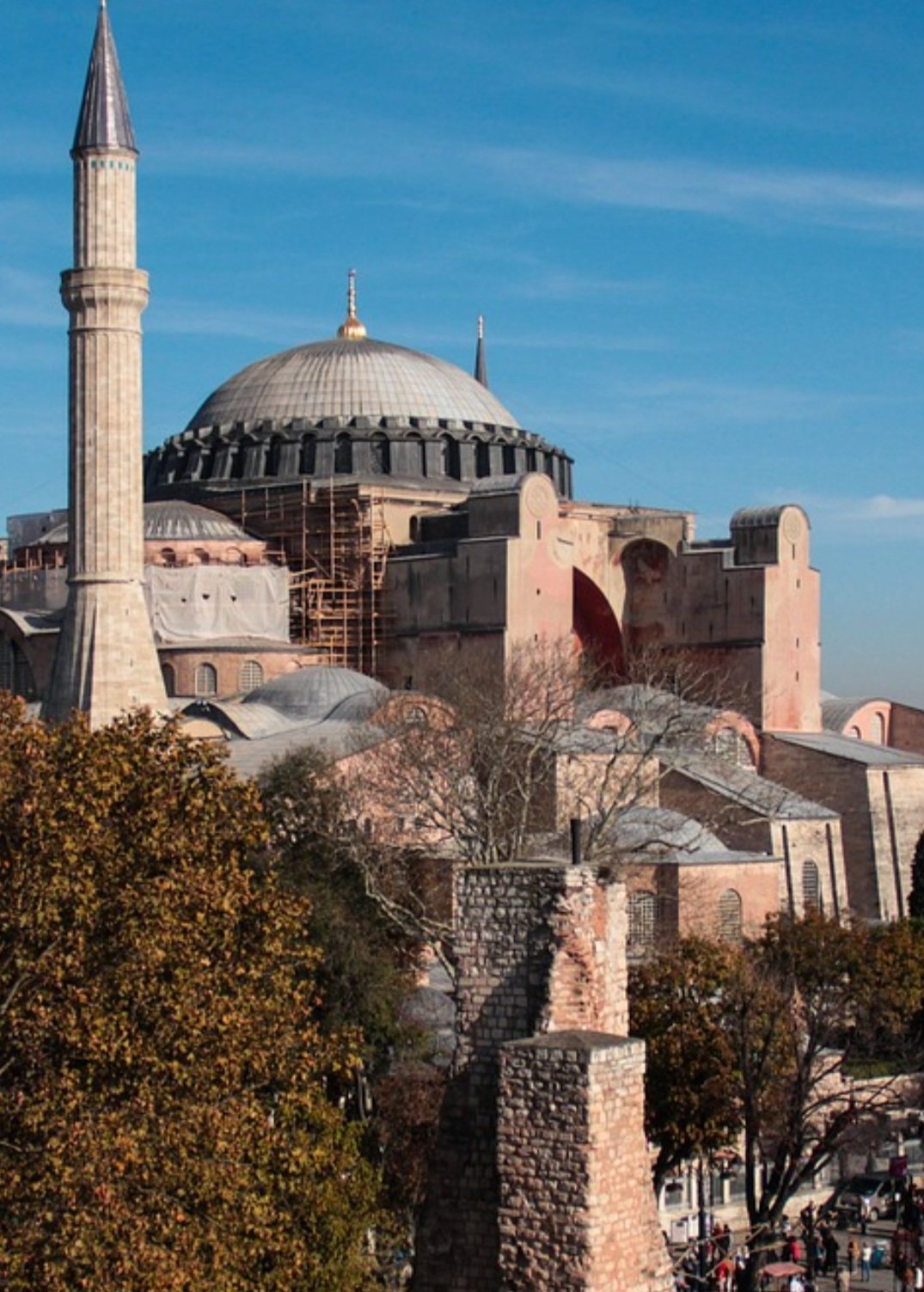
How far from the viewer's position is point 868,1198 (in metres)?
22.3

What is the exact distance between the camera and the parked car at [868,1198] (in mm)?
21906

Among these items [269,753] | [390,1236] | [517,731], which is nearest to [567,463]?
[269,753]

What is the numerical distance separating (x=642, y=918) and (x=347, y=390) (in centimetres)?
1764

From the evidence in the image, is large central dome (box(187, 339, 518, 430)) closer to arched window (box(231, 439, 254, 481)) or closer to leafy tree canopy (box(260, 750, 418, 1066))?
arched window (box(231, 439, 254, 481))

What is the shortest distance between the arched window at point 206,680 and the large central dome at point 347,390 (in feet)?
23.2

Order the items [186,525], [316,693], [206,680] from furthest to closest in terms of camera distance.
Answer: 1. [186,525]
2. [206,680]
3. [316,693]

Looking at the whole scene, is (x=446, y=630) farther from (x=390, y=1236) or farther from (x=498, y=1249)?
(x=498, y=1249)

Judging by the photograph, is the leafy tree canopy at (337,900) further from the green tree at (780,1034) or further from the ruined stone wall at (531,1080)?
the ruined stone wall at (531,1080)

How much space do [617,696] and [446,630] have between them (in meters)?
3.58

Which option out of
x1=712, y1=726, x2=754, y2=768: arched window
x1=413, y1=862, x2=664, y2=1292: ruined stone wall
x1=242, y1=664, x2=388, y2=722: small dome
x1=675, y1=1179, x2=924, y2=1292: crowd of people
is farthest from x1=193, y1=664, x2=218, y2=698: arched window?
x1=413, y1=862, x2=664, y2=1292: ruined stone wall

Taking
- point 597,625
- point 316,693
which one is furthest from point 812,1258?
point 597,625

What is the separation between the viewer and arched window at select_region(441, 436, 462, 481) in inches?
1652

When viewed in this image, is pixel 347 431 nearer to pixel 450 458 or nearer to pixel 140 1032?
pixel 450 458

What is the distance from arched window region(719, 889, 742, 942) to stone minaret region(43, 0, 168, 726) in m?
7.72
